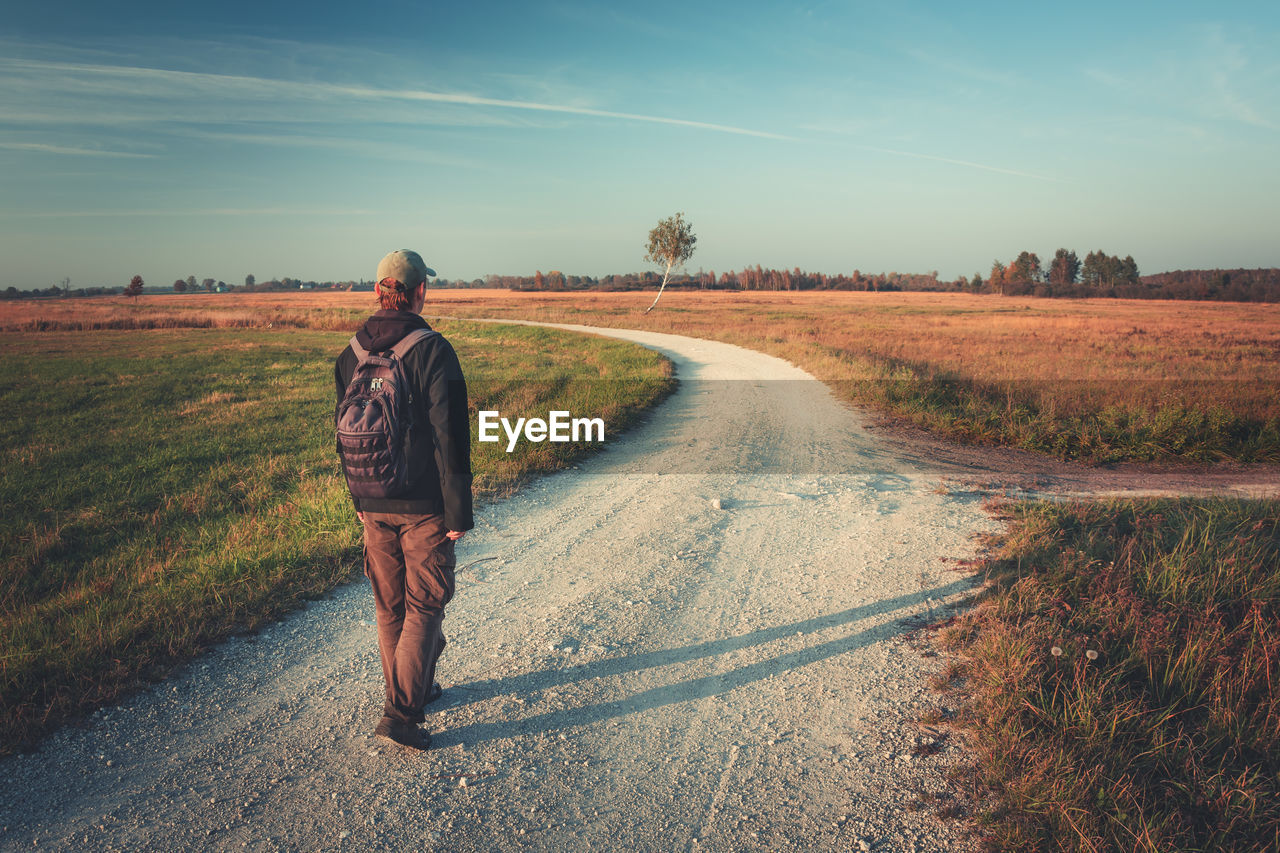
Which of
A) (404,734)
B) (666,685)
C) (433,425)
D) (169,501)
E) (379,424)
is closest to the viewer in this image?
(379,424)

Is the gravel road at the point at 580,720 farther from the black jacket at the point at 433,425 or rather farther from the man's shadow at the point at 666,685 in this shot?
the black jacket at the point at 433,425

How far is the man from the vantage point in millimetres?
3275

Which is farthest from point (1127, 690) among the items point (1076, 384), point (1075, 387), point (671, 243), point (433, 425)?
point (671, 243)

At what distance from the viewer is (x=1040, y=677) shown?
3854mm

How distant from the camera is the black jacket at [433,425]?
3.26 m

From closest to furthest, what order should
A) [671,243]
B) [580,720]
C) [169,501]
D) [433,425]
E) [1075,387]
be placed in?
[433,425]
[580,720]
[169,501]
[1075,387]
[671,243]

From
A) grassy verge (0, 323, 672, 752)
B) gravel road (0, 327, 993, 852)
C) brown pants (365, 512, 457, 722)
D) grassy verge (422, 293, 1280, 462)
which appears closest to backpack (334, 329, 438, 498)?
brown pants (365, 512, 457, 722)

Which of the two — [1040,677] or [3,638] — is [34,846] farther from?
[1040,677]

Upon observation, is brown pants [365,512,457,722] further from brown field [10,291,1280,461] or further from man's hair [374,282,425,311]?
brown field [10,291,1280,461]

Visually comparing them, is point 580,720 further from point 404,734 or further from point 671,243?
point 671,243

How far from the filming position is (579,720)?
3760 mm

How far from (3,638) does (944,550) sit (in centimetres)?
760

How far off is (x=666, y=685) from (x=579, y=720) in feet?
2.11

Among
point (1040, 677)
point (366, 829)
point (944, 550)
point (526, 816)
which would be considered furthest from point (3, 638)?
point (944, 550)
